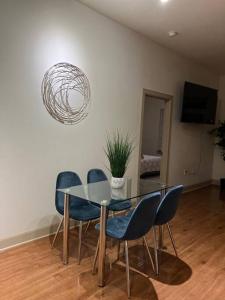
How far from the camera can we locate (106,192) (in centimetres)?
263

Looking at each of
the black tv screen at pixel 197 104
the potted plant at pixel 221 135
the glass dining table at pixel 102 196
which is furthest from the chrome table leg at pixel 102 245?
the potted plant at pixel 221 135

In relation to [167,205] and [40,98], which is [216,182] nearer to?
[167,205]

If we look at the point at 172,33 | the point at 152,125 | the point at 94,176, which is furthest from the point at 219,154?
the point at 94,176

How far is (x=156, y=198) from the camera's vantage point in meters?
2.22

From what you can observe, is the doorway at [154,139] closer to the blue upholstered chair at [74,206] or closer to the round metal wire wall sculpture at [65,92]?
the blue upholstered chair at [74,206]

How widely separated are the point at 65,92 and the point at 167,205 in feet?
6.01

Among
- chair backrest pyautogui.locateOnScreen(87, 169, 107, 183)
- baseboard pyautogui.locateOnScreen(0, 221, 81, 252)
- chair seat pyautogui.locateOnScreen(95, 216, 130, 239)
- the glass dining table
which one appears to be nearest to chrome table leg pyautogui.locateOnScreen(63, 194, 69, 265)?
the glass dining table

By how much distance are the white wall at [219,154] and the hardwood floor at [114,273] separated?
3.79m

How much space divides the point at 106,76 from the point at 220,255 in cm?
273

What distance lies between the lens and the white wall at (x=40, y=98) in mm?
2781

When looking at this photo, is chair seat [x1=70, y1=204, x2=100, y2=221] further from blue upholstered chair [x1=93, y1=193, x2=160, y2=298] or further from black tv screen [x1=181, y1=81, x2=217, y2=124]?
black tv screen [x1=181, y1=81, x2=217, y2=124]

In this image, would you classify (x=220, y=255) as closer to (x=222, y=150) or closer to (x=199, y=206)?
(x=199, y=206)

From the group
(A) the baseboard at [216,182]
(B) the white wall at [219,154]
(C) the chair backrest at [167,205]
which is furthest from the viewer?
(A) the baseboard at [216,182]

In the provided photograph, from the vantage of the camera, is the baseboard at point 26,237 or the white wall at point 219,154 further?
the white wall at point 219,154
